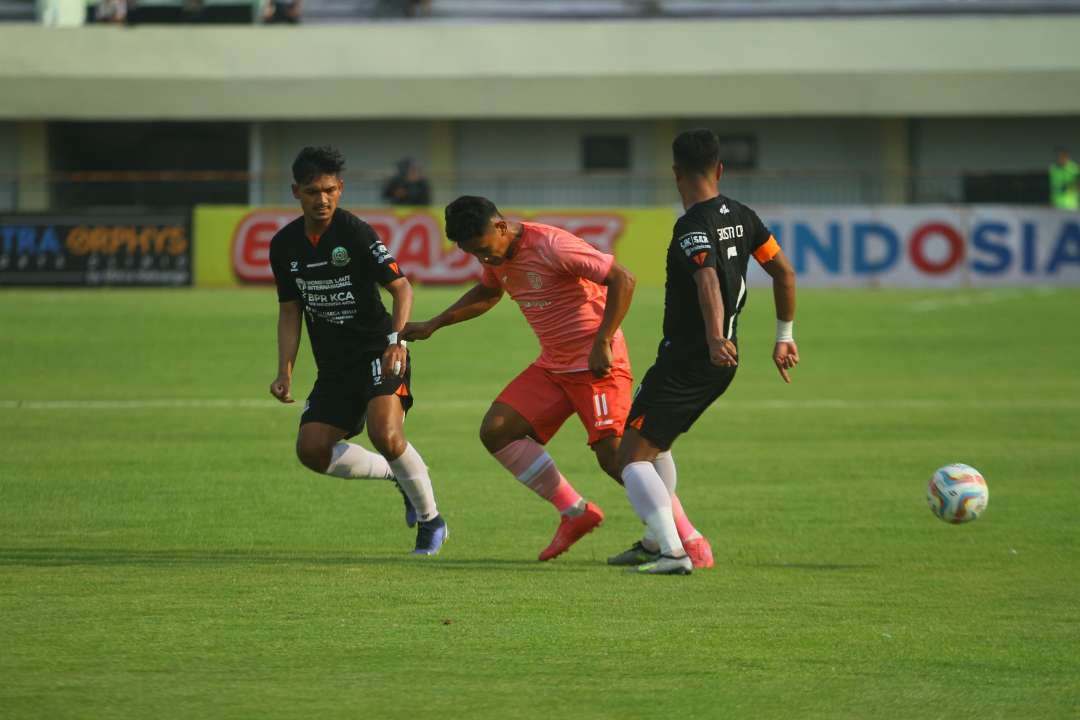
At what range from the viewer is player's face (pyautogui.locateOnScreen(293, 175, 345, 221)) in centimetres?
868

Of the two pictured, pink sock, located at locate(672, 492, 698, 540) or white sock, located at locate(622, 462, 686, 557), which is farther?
pink sock, located at locate(672, 492, 698, 540)

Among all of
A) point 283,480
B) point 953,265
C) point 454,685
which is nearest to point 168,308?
point 953,265

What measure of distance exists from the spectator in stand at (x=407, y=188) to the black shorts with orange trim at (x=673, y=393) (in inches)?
1060

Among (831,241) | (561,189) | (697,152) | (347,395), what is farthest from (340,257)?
(561,189)

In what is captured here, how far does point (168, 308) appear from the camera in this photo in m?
27.3

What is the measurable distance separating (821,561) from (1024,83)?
1421 inches

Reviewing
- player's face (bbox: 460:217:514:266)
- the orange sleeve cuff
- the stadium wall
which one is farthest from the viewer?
the stadium wall

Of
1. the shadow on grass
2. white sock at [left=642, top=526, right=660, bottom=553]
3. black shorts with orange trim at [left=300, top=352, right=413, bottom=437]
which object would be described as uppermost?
black shorts with orange trim at [left=300, top=352, right=413, bottom=437]

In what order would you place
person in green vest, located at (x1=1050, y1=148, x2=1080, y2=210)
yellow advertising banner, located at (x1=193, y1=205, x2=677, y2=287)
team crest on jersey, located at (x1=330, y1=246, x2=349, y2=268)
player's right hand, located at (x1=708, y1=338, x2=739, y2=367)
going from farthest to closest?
person in green vest, located at (x1=1050, y1=148, x2=1080, y2=210) → yellow advertising banner, located at (x1=193, y1=205, x2=677, y2=287) → team crest on jersey, located at (x1=330, y1=246, x2=349, y2=268) → player's right hand, located at (x1=708, y1=338, x2=739, y2=367)

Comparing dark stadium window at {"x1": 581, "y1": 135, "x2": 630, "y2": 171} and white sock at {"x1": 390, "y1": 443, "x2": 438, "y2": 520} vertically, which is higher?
dark stadium window at {"x1": 581, "y1": 135, "x2": 630, "y2": 171}

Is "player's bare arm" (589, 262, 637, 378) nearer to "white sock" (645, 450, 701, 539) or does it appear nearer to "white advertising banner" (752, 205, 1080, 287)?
"white sock" (645, 450, 701, 539)

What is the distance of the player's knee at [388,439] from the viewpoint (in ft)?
28.9

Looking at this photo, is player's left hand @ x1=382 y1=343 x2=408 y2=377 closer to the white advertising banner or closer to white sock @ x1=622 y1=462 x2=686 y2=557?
white sock @ x1=622 y1=462 x2=686 y2=557

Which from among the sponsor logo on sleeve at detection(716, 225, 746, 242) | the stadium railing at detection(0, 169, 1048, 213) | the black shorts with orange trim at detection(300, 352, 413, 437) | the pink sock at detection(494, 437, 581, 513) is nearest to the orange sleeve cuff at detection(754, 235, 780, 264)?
the sponsor logo on sleeve at detection(716, 225, 746, 242)
